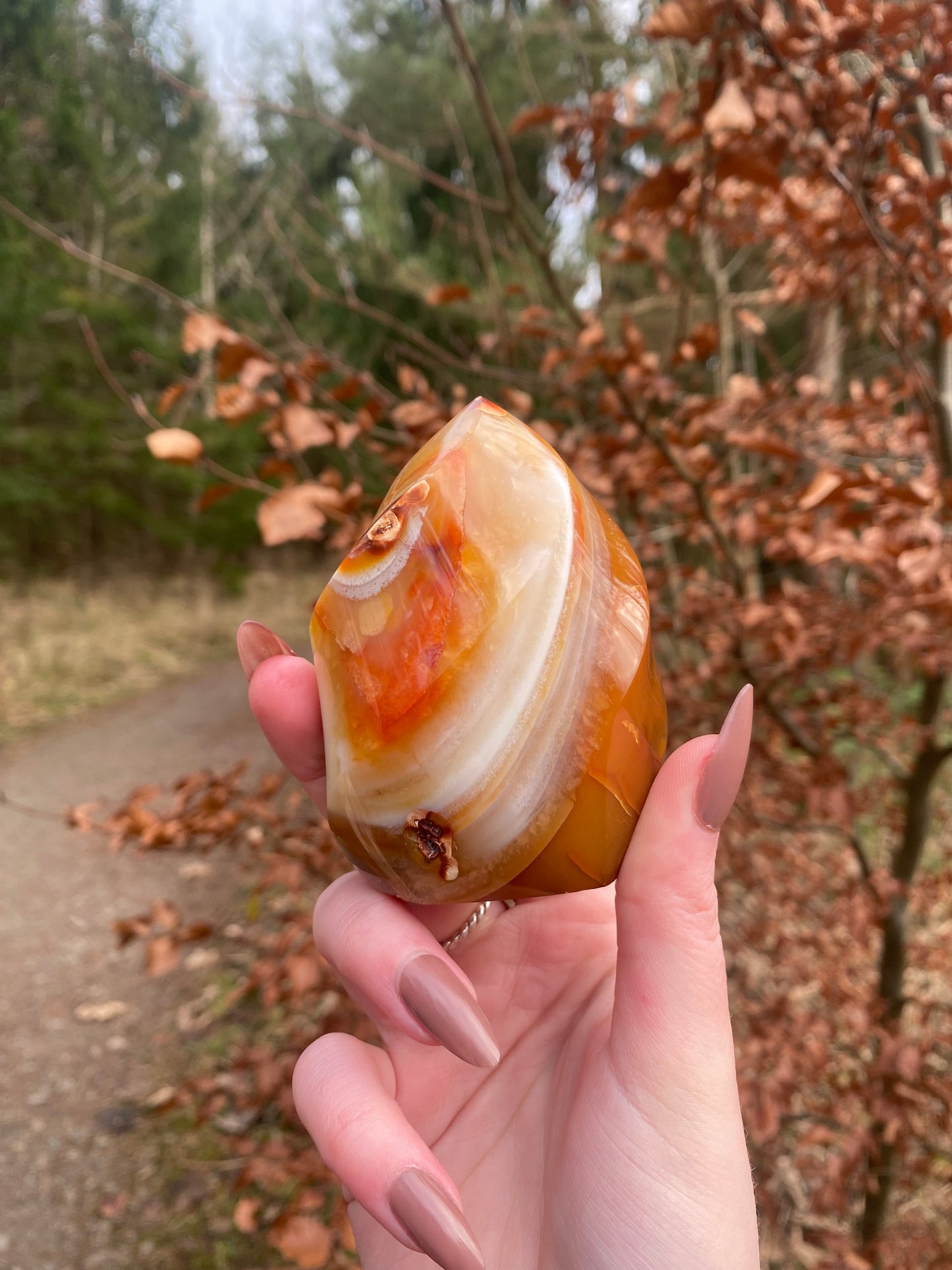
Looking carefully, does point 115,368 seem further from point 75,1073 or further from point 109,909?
point 75,1073

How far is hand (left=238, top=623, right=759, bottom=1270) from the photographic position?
0.80m

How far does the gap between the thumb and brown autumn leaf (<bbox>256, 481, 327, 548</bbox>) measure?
0.71 metres

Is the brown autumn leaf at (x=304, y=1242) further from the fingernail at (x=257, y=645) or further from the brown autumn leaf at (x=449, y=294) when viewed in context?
the brown autumn leaf at (x=449, y=294)

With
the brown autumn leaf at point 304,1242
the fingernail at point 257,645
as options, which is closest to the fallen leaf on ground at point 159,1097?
the brown autumn leaf at point 304,1242

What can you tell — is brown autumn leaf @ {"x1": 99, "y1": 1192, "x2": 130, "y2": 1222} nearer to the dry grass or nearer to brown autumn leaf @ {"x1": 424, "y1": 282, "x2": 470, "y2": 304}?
brown autumn leaf @ {"x1": 424, "y1": 282, "x2": 470, "y2": 304}

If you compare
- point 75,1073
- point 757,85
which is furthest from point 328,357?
point 75,1073

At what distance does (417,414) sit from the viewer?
69.4 inches

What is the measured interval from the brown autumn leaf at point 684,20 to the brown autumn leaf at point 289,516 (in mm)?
842

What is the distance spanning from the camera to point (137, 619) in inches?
363

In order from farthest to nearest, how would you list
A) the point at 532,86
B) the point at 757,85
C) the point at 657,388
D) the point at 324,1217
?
1. the point at 324,1217
2. the point at 532,86
3. the point at 657,388
4. the point at 757,85

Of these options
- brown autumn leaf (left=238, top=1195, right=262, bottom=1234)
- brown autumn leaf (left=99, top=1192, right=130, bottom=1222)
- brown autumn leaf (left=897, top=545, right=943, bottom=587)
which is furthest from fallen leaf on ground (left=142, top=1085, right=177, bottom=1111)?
brown autumn leaf (left=897, top=545, right=943, bottom=587)

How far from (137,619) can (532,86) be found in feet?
26.7

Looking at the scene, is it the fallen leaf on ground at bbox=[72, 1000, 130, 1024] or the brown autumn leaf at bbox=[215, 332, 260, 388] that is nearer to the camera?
the brown autumn leaf at bbox=[215, 332, 260, 388]

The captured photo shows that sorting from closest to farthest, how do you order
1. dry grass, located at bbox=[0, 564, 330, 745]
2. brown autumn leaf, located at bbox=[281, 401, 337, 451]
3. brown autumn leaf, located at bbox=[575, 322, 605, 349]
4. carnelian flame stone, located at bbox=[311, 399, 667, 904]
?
carnelian flame stone, located at bbox=[311, 399, 667, 904]
brown autumn leaf, located at bbox=[281, 401, 337, 451]
brown autumn leaf, located at bbox=[575, 322, 605, 349]
dry grass, located at bbox=[0, 564, 330, 745]
